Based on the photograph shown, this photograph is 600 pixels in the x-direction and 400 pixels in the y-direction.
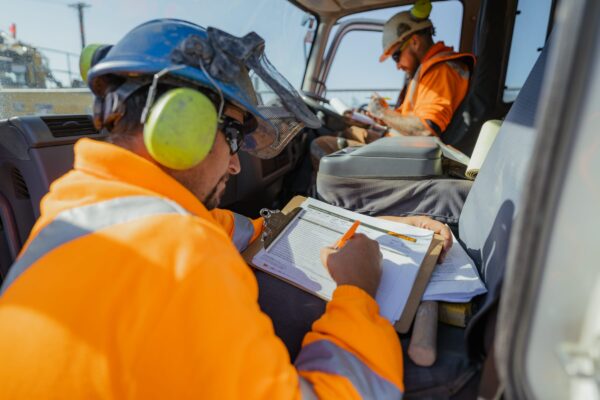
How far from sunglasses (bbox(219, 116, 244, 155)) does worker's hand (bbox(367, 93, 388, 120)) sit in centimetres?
221

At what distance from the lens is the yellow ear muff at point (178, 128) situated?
2.39ft

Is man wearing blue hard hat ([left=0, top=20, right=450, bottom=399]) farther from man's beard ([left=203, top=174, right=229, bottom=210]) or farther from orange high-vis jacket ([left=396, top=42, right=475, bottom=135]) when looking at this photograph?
orange high-vis jacket ([left=396, top=42, right=475, bottom=135])

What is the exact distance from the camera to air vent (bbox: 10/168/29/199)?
4.75 ft

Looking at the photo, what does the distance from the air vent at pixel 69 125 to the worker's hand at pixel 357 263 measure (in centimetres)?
Result: 114

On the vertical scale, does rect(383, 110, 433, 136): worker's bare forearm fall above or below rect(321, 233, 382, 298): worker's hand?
above

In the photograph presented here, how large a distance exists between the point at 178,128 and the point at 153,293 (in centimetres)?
32

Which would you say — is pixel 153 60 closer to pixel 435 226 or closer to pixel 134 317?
pixel 134 317

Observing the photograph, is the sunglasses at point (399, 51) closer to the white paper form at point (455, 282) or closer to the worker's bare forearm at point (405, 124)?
the worker's bare forearm at point (405, 124)

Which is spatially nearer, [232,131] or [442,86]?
[232,131]

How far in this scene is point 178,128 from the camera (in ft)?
2.42

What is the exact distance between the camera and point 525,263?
0.41 meters

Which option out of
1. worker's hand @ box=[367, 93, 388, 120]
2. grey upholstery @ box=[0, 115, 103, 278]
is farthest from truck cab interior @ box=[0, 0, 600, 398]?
worker's hand @ box=[367, 93, 388, 120]

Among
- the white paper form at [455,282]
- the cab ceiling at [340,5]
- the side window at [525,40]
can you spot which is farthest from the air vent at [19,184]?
the side window at [525,40]

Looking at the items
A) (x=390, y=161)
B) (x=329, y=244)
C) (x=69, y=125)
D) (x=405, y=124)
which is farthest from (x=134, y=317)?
(x=405, y=124)
